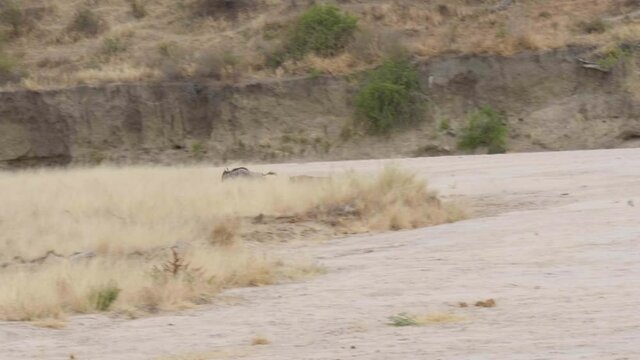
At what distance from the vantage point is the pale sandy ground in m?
9.30

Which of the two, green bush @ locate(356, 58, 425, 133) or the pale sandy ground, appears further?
green bush @ locate(356, 58, 425, 133)

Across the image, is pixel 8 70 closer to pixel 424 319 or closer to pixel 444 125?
pixel 444 125

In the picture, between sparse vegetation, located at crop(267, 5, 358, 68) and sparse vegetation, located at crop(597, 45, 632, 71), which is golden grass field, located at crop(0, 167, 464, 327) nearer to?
sparse vegetation, located at crop(597, 45, 632, 71)

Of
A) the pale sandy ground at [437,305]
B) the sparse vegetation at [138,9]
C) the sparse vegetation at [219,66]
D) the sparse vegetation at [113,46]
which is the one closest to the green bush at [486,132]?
the sparse vegetation at [219,66]

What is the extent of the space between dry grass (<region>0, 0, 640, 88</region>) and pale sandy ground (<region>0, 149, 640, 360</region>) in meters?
28.1

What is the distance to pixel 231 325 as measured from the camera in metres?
11.1

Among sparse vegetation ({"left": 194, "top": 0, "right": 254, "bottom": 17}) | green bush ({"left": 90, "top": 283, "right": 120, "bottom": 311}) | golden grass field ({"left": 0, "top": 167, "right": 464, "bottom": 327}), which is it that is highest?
sparse vegetation ({"left": 194, "top": 0, "right": 254, "bottom": 17})

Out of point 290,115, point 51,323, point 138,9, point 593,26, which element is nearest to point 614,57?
point 593,26

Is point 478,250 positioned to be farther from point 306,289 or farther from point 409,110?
point 409,110

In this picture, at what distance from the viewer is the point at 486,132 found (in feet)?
138

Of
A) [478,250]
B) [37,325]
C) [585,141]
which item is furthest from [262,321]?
[585,141]

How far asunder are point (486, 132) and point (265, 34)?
14.4m

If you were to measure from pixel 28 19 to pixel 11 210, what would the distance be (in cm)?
3619

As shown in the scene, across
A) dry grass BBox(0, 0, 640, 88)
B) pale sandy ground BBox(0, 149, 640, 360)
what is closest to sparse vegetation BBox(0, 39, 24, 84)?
dry grass BBox(0, 0, 640, 88)
